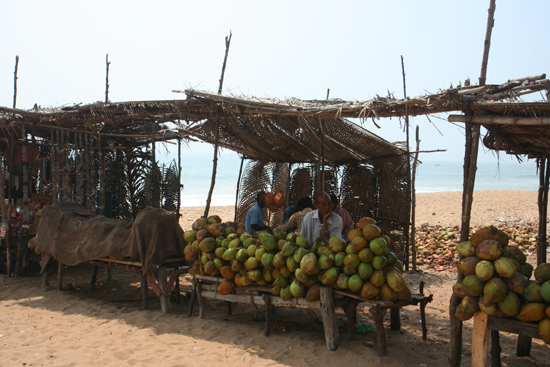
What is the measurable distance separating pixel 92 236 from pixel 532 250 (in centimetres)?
908

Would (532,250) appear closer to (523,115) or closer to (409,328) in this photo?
(409,328)

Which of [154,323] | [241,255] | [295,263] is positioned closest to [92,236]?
[154,323]

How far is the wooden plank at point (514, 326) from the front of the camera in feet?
11.6

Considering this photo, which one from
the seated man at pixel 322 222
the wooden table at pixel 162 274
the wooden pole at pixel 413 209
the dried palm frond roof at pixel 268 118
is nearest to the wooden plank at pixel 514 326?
the dried palm frond roof at pixel 268 118

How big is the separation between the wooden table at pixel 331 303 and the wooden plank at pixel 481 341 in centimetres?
84

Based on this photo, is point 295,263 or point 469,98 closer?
point 469,98

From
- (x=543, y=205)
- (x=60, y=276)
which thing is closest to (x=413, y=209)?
(x=543, y=205)

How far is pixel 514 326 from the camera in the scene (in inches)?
143

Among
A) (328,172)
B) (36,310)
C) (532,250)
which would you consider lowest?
(36,310)

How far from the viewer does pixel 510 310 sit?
358 cm

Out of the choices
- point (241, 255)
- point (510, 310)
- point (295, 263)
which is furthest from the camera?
point (241, 255)

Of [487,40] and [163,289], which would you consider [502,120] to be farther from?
[163,289]

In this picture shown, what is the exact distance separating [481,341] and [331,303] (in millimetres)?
1531

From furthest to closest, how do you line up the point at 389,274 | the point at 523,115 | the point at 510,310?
the point at 389,274, the point at 523,115, the point at 510,310
